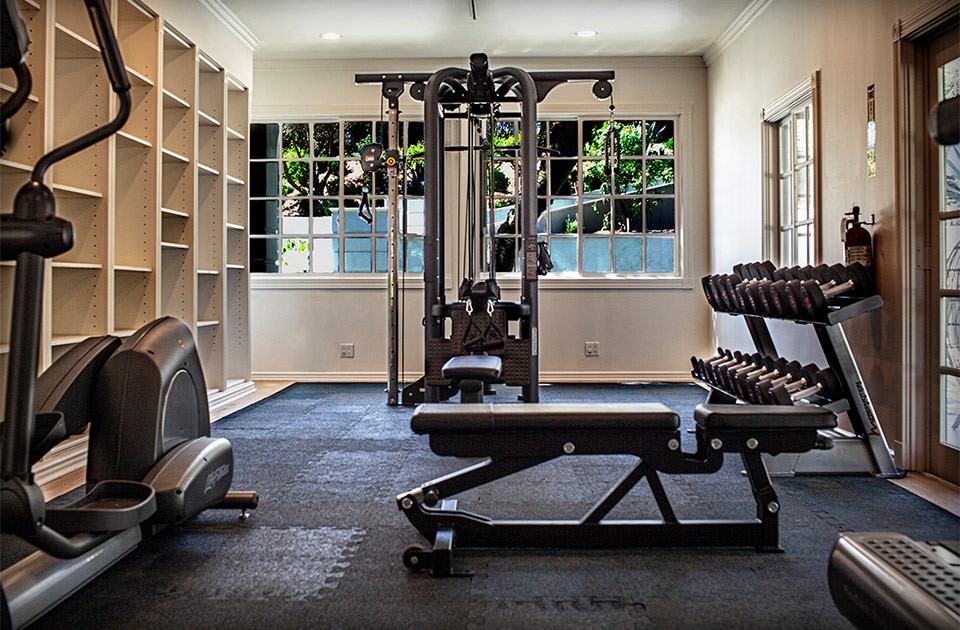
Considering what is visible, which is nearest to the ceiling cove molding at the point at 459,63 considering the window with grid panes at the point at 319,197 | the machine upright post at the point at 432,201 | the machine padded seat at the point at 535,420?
the window with grid panes at the point at 319,197

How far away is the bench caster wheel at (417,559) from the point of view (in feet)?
7.12

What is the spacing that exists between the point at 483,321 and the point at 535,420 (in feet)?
6.91

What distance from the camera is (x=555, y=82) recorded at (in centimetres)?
Answer: 470

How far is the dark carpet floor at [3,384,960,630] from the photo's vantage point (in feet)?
6.14

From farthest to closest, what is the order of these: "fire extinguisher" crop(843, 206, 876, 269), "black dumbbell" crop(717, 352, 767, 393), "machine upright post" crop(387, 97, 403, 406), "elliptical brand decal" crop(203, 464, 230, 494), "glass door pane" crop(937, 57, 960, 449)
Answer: "machine upright post" crop(387, 97, 403, 406)
"black dumbbell" crop(717, 352, 767, 393)
"fire extinguisher" crop(843, 206, 876, 269)
"glass door pane" crop(937, 57, 960, 449)
"elliptical brand decal" crop(203, 464, 230, 494)

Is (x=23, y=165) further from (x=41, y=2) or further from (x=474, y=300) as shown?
(x=474, y=300)

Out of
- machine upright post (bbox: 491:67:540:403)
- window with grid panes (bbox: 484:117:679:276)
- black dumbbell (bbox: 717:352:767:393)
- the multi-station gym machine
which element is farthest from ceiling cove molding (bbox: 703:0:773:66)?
black dumbbell (bbox: 717:352:767:393)

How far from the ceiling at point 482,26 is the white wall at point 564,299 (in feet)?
0.52

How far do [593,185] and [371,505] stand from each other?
4.23m

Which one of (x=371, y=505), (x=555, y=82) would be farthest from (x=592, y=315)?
(x=371, y=505)

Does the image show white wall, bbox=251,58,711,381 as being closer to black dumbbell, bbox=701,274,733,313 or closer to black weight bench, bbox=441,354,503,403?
black dumbbell, bbox=701,274,733,313

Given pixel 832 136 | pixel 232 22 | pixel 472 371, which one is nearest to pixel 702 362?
pixel 832 136

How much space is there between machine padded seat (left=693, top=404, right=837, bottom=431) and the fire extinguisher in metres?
1.48

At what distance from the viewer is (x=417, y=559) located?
7.12 feet
